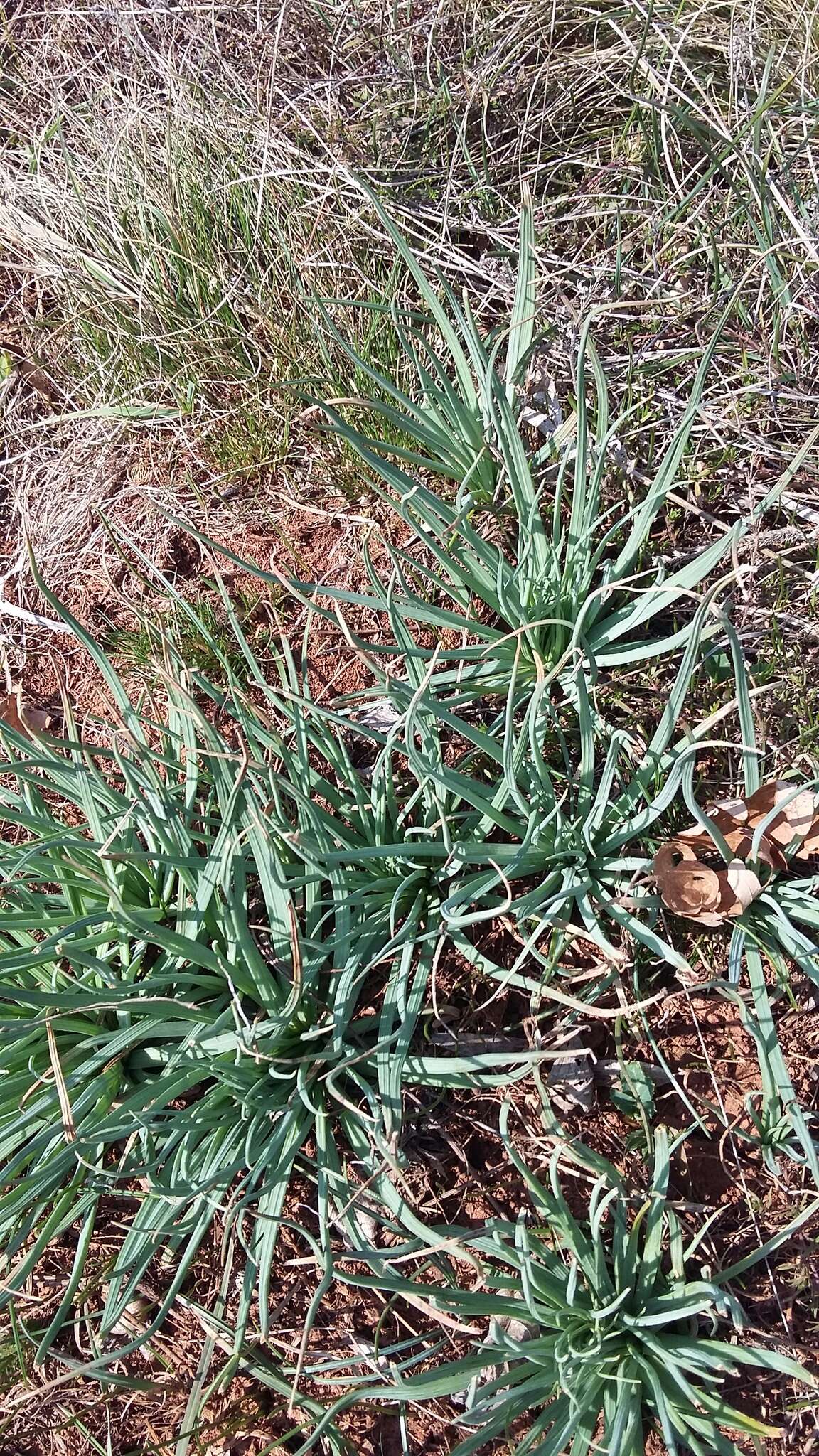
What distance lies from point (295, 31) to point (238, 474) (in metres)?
1.02

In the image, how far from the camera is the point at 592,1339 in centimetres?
119

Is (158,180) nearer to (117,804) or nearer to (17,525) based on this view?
(17,525)

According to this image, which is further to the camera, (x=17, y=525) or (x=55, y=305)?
(x=55, y=305)

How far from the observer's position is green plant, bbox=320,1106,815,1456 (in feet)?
3.74

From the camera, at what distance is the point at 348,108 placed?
80.2 inches

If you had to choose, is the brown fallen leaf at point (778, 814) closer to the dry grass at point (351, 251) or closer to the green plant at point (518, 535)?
the dry grass at point (351, 251)

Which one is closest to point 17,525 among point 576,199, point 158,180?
point 158,180

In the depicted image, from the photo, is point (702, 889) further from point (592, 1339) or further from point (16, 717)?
point (16, 717)

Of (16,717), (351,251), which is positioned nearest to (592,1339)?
(16,717)

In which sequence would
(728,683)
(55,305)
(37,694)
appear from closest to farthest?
(728,683) < (37,694) < (55,305)

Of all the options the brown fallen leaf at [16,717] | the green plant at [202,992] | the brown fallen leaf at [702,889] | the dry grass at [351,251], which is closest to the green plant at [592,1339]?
the green plant at [202,992]

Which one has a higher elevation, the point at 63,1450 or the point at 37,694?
the point at 37,694

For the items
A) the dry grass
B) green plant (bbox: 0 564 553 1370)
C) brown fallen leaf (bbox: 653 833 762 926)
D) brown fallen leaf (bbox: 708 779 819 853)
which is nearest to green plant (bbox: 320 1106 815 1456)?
green plant (bbox: 0 564 553 1370)

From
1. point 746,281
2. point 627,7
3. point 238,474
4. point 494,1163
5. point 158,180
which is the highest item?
point 158,180
